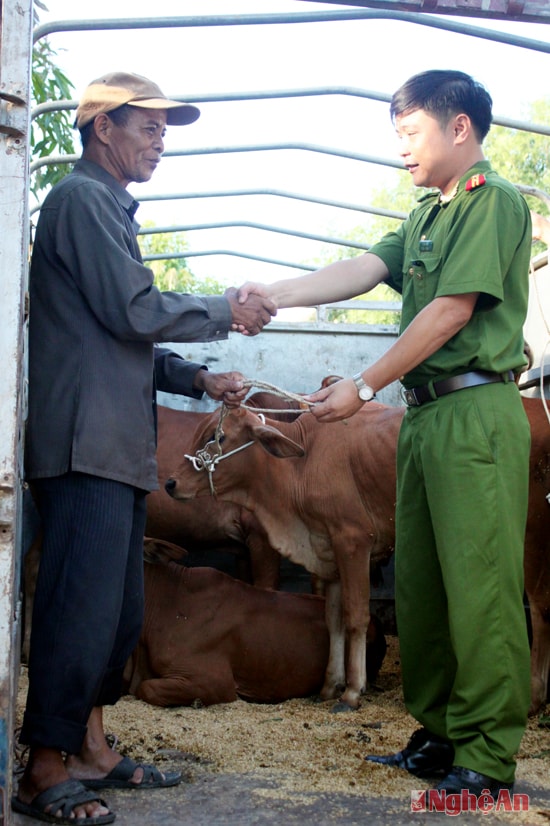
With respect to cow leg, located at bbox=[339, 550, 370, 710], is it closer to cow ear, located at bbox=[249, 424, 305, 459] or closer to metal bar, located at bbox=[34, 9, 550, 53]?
cow ear, located at bbox=[249, 424, 305, 459]

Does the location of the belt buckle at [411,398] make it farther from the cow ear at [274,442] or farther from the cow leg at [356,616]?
the cow leg at [356,616]

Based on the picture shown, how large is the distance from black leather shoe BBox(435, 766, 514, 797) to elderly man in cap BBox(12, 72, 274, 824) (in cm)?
98

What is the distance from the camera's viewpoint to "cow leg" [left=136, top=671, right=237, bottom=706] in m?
5.48

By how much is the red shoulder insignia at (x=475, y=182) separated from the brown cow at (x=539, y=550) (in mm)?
1939

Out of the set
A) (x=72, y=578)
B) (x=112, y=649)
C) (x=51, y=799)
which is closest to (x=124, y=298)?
(x=72, y=578)

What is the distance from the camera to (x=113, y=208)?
Answer: 3797mm

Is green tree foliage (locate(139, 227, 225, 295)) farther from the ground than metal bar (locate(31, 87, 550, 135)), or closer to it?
farther from the ground

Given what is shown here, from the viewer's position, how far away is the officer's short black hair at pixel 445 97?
391 centimetres

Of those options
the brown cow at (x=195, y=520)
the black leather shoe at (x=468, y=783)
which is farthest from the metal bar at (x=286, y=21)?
the black leather shoe at (x=468, y=783)

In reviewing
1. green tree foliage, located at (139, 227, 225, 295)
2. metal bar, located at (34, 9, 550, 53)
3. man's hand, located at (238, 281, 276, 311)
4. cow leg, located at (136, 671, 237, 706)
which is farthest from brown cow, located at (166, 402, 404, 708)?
green tree foliage, located at (139, 227, 225, 295)

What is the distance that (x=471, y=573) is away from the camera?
3625mm

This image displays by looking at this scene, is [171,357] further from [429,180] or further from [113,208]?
[429,180]

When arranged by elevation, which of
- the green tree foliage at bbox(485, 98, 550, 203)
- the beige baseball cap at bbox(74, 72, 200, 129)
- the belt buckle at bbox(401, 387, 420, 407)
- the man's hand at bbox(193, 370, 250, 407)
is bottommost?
the belt buckle at bbox(401, 387, 420, 407)

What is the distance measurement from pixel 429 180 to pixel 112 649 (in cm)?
218
